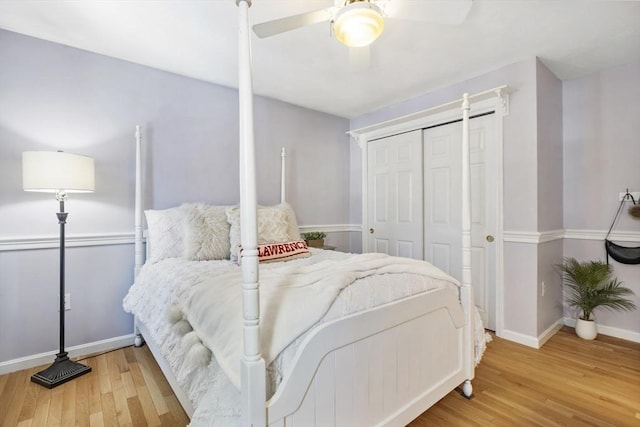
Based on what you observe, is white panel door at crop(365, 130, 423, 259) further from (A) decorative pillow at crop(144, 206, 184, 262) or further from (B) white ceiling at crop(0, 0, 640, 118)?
(A) decorative pillow at crop(144, 206, 184, 262)

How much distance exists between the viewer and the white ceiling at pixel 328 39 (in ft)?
6.20

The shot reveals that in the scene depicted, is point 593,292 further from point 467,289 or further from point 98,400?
point 98,400

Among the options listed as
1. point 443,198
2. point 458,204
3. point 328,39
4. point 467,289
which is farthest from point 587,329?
point 328,39

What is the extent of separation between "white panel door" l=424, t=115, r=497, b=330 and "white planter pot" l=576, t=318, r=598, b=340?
71 cm

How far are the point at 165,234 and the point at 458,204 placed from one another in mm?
2673

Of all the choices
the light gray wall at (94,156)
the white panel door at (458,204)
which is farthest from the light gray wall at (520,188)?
the light gray wall at (94,156)

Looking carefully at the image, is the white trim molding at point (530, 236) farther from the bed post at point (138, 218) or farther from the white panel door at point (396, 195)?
the bed post at point (138, 218)

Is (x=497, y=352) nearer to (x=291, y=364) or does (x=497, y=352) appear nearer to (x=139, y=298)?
(x=291, y=364)

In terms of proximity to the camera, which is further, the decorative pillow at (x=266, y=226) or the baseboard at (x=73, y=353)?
the decorative pillow at (x=266, y=226)

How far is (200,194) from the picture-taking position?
2.90m

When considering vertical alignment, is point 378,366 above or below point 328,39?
below

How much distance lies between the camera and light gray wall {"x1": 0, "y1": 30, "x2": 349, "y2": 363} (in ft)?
6.98

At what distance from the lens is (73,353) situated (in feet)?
7.57

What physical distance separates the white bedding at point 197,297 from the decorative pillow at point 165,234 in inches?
3.2
